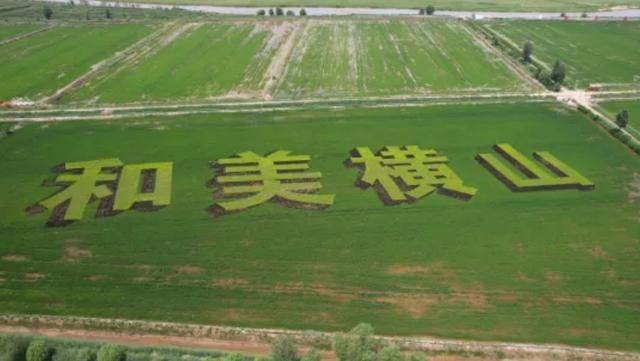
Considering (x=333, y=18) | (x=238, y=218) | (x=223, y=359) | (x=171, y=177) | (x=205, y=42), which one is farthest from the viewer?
(x=333, y=18)

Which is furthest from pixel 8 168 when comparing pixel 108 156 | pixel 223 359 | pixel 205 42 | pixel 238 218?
pixel 205 42

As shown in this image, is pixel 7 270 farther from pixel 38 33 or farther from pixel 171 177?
pixel 38 33

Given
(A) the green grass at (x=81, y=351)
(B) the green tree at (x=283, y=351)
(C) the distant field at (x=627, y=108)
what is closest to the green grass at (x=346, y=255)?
(A) the green grass at (x=81, y=351)

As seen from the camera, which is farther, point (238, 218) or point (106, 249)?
point (238, 218)

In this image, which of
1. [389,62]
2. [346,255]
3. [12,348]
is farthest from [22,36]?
[346,255]

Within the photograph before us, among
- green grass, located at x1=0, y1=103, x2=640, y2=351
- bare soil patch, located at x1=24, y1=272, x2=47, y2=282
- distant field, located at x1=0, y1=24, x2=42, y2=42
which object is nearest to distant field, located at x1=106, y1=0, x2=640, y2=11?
distant field, located at x1=0, y1=24, x2=42, y2=42

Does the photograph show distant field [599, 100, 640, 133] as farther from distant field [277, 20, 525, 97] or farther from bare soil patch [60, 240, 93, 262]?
bare soil patch [60, 240, 93, 262]
